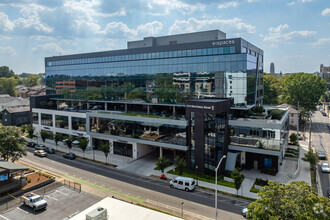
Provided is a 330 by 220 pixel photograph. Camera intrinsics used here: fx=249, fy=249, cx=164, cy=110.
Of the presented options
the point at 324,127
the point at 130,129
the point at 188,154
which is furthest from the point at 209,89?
the point at 324,127

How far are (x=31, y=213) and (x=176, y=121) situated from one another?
86.6 feet

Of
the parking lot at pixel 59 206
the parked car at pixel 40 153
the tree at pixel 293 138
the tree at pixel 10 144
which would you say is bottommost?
the parking lot at pixel 59 206

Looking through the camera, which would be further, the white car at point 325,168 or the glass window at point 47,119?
the glass window at point 47,119

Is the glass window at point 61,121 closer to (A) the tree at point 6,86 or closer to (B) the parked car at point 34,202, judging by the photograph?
(B) the parked car at point 34,202

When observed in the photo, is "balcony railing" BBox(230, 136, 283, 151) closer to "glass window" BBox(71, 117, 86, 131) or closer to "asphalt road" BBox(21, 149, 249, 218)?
"asphalt road" BBox(21, 149, 249, 218)

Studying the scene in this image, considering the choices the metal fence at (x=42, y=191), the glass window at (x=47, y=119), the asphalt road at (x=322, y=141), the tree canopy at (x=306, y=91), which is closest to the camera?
the metal fence at (x=42, y=191)

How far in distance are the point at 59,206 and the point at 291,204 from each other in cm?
2665

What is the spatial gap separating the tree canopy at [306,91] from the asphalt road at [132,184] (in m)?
73.0

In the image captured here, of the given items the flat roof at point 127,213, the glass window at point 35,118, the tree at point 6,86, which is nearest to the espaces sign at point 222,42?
the flat roof at point 127,213

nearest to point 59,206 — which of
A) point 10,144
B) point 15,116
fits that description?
point 10,144

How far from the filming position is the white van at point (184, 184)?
35.7 metres

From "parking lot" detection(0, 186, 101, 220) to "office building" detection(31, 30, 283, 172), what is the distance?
17.9m

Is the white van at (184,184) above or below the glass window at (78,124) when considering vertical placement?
below

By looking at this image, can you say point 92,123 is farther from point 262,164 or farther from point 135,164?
point 262,164
